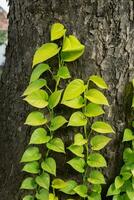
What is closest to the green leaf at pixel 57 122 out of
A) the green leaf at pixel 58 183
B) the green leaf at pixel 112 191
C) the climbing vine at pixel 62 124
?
the climbing vine at pixel 62 124

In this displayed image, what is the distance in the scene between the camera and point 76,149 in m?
1.52

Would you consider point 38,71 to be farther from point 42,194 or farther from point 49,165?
point 42,194

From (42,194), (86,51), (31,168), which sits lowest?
(42,194)

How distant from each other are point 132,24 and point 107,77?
0.71 feet

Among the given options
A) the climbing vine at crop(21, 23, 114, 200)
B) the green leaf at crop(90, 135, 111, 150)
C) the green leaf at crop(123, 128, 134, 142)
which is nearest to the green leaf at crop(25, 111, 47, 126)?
the climbing vine at crop(21, 23, 114, 200)

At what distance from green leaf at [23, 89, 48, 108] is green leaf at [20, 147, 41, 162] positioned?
7.5 inches

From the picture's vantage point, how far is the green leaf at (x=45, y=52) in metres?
1.46

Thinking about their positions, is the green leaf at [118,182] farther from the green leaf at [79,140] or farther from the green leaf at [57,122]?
the green leaf at [57,122]

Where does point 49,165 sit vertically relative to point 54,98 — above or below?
below

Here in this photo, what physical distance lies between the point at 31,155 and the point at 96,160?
0.83 ft

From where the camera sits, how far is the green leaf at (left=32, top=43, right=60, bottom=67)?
57.5 inches

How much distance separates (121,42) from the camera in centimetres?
148

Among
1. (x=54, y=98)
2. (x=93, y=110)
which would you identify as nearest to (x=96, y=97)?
(x=93, y=110)

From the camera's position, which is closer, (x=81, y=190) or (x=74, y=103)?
(x=74, y=103)
